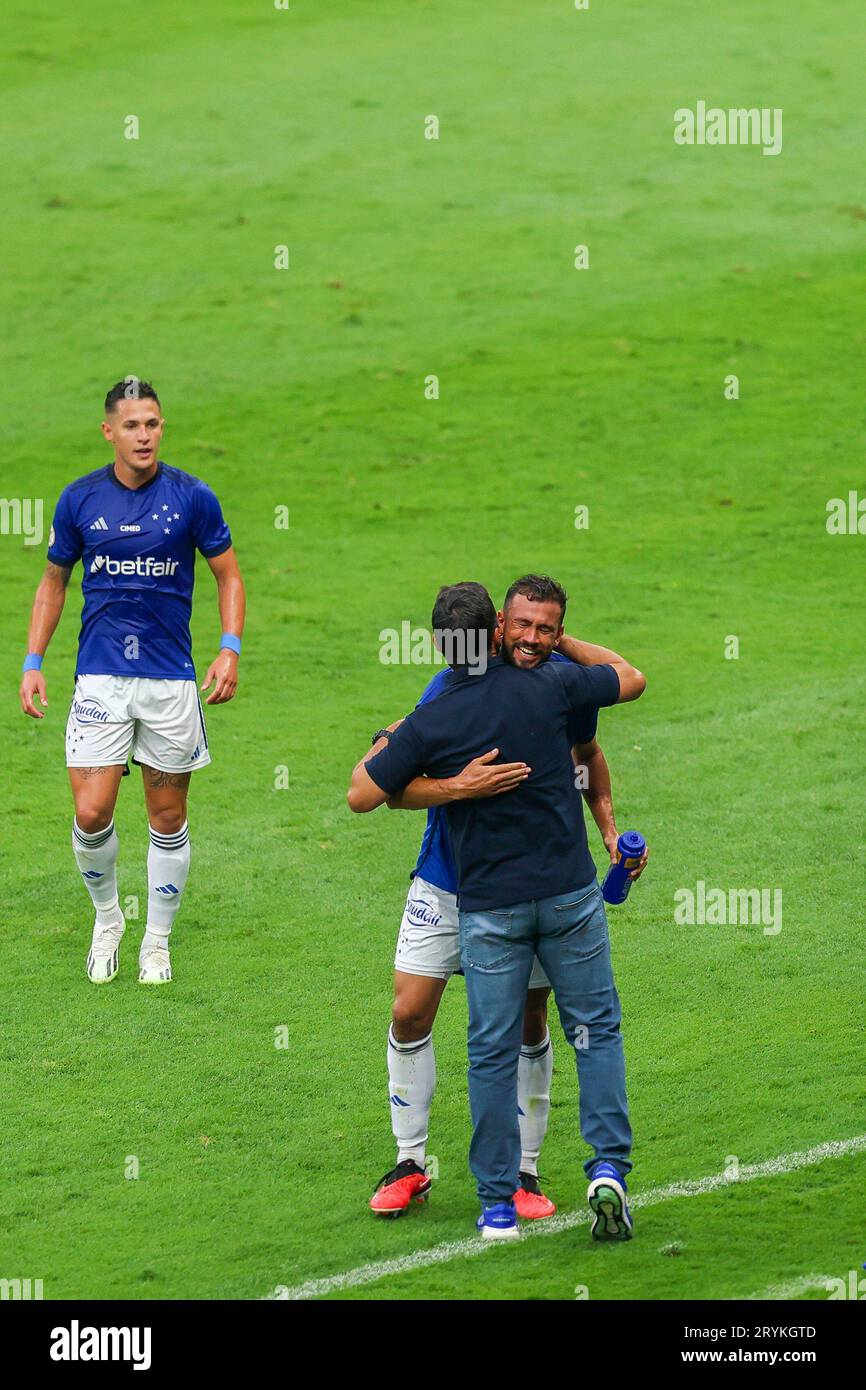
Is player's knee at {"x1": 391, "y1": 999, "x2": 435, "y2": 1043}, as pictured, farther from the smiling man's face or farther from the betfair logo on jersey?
the betfair logo on jersey

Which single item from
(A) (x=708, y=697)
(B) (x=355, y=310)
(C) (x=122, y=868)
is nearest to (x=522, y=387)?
(B) (x=355, y=310)

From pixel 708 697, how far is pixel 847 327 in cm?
804

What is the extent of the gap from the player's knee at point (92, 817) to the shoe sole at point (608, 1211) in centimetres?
323

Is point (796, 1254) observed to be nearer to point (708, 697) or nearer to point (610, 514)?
point (708, 697)

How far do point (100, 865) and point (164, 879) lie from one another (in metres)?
0.30

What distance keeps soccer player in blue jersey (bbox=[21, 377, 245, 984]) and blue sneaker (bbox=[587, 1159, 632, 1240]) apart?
3085mm

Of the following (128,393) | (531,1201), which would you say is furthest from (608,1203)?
(128,393)

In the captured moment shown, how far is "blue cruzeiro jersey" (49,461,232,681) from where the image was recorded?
323 inches

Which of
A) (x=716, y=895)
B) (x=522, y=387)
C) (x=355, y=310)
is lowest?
(x=716, y=895)

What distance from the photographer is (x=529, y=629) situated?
19.2 feet

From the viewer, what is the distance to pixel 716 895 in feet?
30.2

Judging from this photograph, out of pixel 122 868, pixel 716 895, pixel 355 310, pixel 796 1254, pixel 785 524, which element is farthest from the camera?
pixel 355 310

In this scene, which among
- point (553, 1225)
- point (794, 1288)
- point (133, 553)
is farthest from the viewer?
point (133, 553)

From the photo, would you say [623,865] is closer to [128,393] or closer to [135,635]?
[135,635]
